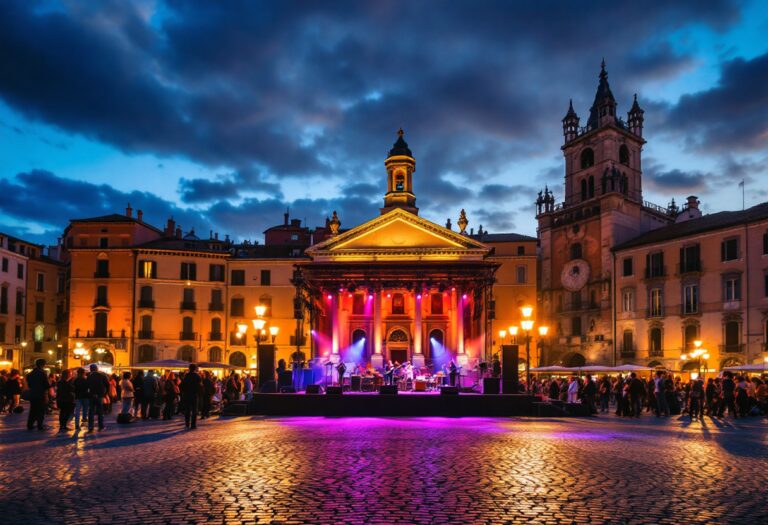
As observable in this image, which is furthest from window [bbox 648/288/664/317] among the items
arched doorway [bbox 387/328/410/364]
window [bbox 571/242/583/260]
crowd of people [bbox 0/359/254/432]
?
crowd of people [bbox 0/359/254/432]

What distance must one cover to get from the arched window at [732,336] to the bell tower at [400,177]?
75.3 ft

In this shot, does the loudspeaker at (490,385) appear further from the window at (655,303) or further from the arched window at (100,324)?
the arched window at (100,324)

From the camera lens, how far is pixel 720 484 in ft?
31.0

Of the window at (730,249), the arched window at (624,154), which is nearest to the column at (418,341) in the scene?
the window at (730,249)

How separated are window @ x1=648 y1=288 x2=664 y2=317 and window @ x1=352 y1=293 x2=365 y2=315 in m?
20.7

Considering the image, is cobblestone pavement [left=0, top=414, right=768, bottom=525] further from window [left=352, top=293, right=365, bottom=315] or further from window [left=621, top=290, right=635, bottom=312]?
window [left=621, top=290, right=635, bottom=312]

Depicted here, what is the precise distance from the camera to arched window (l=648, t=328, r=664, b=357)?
50.3 metres

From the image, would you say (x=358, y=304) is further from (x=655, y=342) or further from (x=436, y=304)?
(x=655, y=342)

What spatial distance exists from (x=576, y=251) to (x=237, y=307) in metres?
29.0

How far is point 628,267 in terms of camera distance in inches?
2132

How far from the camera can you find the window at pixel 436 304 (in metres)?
54.8

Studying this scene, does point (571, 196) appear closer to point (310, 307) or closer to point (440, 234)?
point (440, 234)

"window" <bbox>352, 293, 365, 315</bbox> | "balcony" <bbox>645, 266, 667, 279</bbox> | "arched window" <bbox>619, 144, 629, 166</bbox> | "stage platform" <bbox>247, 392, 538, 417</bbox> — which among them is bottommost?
"stage platform" <bbox>247, 392, 538, 417</bbox>

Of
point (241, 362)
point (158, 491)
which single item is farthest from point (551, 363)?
point (158, 491)
